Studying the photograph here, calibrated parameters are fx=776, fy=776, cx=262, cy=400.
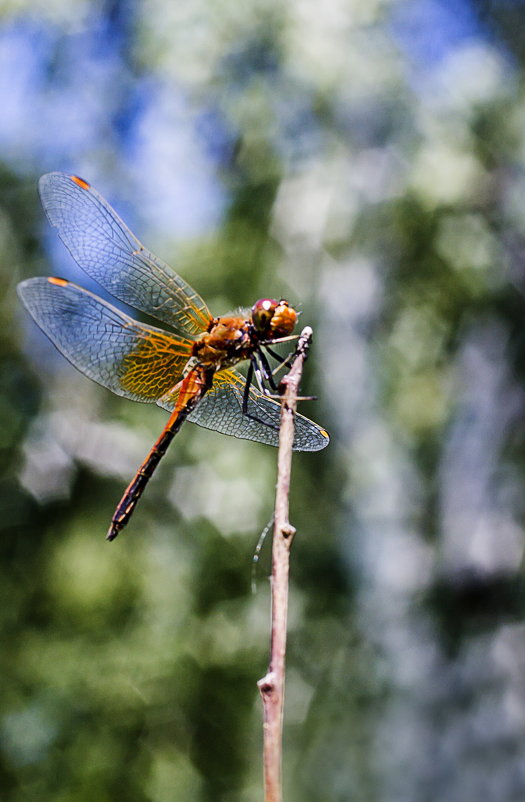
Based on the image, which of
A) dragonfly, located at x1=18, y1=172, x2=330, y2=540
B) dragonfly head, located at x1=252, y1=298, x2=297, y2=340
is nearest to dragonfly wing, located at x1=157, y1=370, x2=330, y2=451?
dragonfly, located at x1=18, y1=172, x2=330, y2=540

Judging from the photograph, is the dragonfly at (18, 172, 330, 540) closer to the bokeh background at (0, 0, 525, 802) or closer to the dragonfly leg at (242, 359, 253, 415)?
the dragonfly leg at (242, 359, 253, 415)

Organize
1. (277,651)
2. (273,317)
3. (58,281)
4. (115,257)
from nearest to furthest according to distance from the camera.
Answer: (277,651), (273,317), (58,281), (115,257)

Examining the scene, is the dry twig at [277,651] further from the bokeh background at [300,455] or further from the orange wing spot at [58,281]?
the bokeh background at [300,455]

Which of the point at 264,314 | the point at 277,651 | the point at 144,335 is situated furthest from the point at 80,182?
the point at 277,651

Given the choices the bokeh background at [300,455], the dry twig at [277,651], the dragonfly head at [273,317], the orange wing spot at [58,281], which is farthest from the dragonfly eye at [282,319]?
the bokeh background at [300,455]

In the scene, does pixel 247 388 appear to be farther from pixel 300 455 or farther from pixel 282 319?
pixel 300 455

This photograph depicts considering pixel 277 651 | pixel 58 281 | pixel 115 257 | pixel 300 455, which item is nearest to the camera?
pixel 277 651

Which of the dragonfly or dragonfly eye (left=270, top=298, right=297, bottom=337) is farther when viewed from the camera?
the dragonfly
